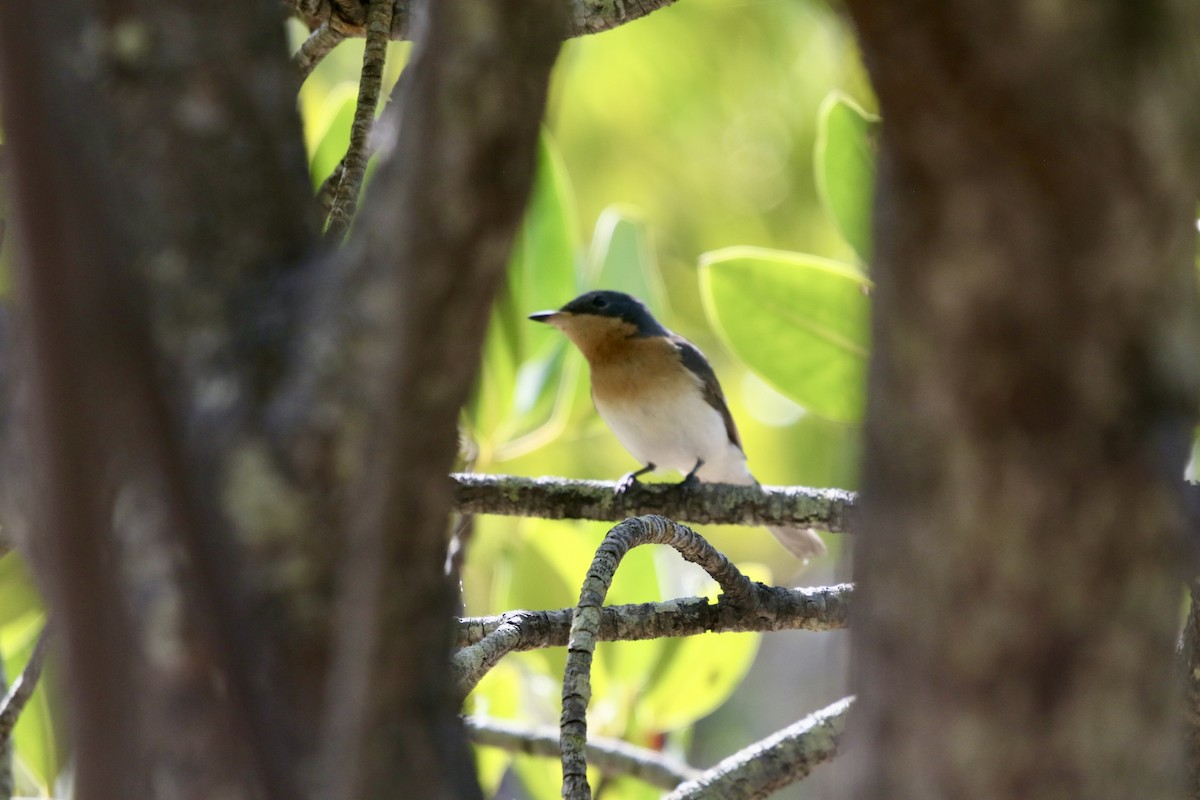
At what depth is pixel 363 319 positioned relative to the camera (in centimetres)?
95

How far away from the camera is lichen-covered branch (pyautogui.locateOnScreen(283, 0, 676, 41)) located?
99.7 inches

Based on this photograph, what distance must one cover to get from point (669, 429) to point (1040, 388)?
13.7ft

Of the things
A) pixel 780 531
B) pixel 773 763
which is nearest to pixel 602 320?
pixel 780 531

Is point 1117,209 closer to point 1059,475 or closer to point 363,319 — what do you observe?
point 1059,475

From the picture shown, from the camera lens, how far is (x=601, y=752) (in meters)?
3.10

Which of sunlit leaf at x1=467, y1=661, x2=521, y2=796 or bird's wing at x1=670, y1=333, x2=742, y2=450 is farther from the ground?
bird's wing at x1=670, y1=333, x2=742, y2=450

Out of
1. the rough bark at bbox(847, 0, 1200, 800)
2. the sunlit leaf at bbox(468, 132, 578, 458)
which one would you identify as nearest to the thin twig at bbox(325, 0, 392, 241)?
the sunlit leaf at bbox(468, 132, 578, 458)

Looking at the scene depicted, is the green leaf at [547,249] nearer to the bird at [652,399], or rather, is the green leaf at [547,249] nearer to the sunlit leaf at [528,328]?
the sunlit leaf at [528,328]

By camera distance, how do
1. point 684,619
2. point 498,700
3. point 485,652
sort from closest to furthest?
point 485,652 → point 684,619 → point 498,700

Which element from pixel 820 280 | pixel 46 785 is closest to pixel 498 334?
pixel 820 280

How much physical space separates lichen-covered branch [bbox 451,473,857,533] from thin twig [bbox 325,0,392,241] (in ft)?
3.09

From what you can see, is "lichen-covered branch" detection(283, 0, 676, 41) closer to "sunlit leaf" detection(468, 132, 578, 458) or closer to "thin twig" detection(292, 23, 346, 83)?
"thin twig" detection(292, 23, 346, 83)

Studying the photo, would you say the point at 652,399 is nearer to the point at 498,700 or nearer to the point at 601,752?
the point at 498,700

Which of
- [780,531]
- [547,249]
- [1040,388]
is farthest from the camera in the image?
[780,531]
